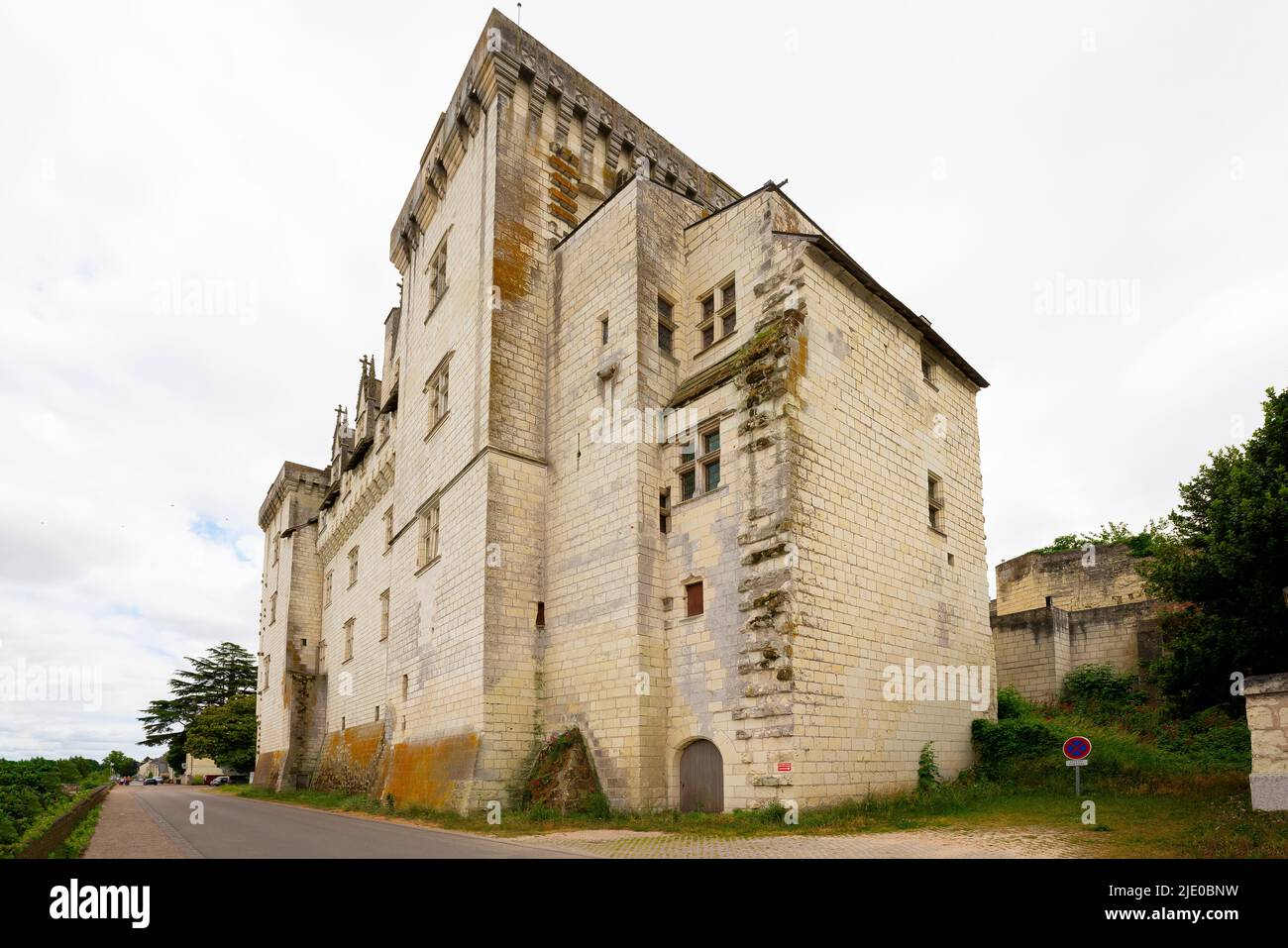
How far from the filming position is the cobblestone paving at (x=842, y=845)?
11070mm

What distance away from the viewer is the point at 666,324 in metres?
20.0

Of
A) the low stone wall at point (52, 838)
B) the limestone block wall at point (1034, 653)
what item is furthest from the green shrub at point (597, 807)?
the limestone block wall at point (1034, 653)

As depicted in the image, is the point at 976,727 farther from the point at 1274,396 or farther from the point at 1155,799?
the point at 1274,396

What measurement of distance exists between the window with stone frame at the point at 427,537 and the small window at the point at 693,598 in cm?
845

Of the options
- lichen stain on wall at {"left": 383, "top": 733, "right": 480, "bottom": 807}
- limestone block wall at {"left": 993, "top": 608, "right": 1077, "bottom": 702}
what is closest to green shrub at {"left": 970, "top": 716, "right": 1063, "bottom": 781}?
limestone block wall at {"left": 993, "top": 608, "right": 1077, "bottom": 702}

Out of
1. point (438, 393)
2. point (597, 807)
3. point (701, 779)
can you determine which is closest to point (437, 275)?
point (438, 393)

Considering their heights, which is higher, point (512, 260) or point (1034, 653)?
point (512, 260)

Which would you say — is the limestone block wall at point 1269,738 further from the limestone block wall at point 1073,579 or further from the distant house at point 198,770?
the distant house at point 198,770

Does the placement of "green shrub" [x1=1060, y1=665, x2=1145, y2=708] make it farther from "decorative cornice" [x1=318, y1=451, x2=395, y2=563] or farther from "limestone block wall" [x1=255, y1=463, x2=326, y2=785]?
"limestone block wall" [x1=255, y1=463, x2=326, y2=785]

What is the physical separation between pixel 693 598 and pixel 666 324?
6.49 m

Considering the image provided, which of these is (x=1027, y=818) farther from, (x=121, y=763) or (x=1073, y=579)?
(x=121, y=763)

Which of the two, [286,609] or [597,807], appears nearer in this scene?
[597,807]
